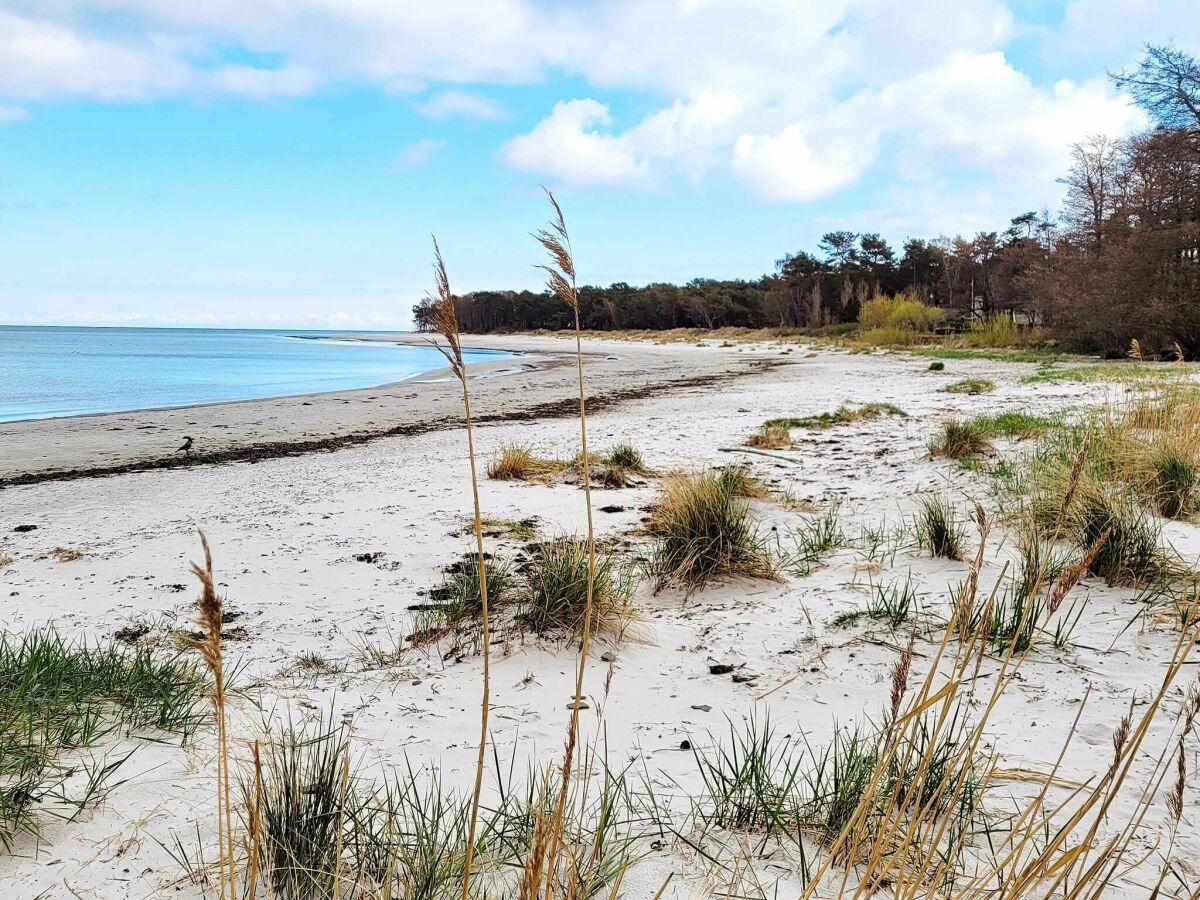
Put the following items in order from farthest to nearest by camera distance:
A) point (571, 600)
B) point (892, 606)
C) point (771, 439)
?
point (771, 439), point (571, 600), point (892, 606)

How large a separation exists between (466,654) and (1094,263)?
26.6 metres

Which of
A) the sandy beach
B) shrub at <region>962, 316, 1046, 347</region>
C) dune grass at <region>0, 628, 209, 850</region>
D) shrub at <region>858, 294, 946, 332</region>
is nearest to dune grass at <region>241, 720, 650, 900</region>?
the sandy beach

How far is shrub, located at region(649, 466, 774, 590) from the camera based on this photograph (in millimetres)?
4340

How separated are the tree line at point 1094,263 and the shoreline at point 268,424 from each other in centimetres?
246

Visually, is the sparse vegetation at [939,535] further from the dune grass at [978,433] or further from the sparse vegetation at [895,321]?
the sparse vegetation at [895,321]

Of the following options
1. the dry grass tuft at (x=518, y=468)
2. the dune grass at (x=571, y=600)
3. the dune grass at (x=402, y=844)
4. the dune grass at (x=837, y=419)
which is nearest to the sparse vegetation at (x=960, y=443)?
the dune grass at (x=837, y=419)

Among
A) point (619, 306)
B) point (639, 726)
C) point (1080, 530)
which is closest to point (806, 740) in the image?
point (639, 726)

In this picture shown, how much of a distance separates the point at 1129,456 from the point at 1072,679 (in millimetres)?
2996

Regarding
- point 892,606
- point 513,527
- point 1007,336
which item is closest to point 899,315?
point 1007,336

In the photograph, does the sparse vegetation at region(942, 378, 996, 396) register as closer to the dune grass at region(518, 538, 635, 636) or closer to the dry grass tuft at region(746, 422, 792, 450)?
the dry grass tuft at region(746, 422, 792, 450)

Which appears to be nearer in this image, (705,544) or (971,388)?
(705,544)

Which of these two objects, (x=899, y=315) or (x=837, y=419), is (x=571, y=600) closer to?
(x=837, y=419)

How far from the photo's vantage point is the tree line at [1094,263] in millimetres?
18719

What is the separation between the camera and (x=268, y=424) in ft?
45.5
